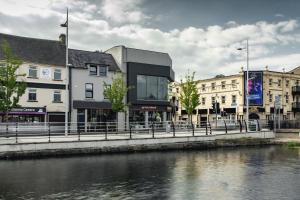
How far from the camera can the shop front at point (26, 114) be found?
38531 mm

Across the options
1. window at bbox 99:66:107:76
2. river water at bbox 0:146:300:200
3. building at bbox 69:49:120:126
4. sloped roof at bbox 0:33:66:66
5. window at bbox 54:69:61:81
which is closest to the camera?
river water at bbox 0:146:300:200

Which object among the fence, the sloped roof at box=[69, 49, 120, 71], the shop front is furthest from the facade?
the shop front

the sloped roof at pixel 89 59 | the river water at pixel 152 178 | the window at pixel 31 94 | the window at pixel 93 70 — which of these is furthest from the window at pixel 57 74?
the river water at pixel 152 178

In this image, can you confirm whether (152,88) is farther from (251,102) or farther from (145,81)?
(251,102)

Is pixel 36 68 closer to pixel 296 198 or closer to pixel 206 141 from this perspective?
pixel 206 141

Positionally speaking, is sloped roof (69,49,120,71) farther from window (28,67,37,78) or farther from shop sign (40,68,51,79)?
window (28,67,37,78)

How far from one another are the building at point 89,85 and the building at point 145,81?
6.02 ft

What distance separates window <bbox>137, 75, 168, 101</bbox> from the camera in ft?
151

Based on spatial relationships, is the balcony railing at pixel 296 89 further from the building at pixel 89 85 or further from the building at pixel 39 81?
the building at pixel 39 81

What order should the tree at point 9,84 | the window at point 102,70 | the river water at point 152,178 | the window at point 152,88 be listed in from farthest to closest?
1. the window at point 152,88
2. the window at point 102,70
3. the tree at point 9,84
4. the river water at point 152,178

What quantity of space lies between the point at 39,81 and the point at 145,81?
12691 millimetres

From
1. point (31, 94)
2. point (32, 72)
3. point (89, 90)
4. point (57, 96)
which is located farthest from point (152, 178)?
point (32, 72)

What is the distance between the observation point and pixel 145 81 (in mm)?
46344

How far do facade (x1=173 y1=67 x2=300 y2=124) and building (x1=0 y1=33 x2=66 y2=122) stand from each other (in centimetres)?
2893
